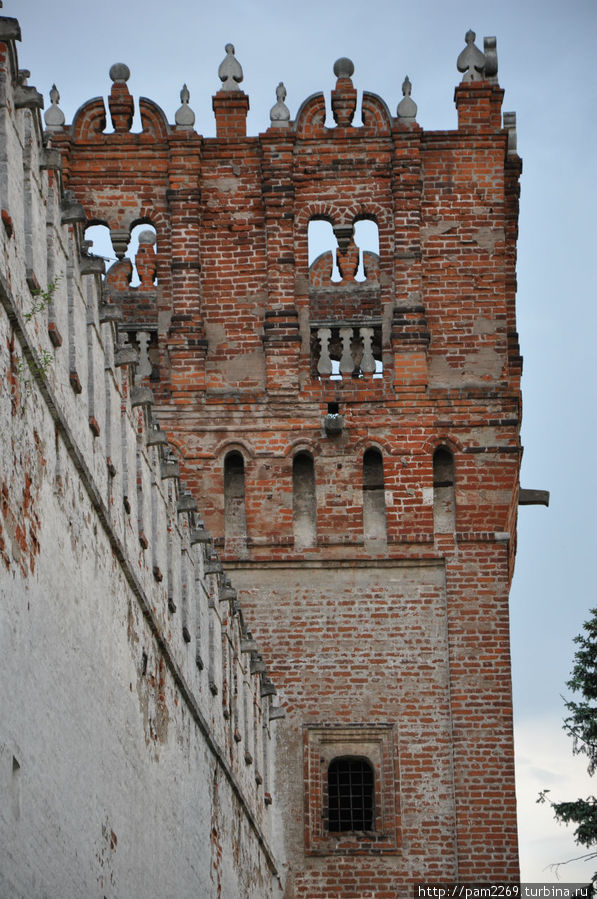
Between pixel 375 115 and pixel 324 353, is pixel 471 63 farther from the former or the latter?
pixel 324 353

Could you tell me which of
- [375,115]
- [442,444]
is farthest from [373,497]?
[375,115]

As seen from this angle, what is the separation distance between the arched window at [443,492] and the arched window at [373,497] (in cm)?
56

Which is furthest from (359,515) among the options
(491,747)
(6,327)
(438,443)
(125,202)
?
(6,327)

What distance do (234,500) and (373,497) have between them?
148 cm

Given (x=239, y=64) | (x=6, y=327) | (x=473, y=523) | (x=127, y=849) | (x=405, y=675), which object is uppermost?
(x=239, y=64)

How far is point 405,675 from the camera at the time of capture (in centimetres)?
2292

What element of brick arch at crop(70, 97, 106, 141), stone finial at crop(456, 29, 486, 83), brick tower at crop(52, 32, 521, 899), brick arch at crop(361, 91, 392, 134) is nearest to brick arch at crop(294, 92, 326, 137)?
brick tower at crop(52, 32, 521, 899)

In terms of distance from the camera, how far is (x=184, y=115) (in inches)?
986

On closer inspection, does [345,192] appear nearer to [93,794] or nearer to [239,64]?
[239,64]

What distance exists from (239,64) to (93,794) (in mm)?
13898

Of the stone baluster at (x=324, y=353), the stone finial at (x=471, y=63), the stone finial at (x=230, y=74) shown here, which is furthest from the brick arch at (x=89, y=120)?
the stone finial at (x=471, y=63)

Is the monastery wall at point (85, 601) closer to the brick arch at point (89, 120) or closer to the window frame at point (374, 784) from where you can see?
the window frame at point (374, 784)

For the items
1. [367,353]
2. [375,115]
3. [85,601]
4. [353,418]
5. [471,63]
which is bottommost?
[85,601]

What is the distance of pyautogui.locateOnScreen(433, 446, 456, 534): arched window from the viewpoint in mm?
23578
